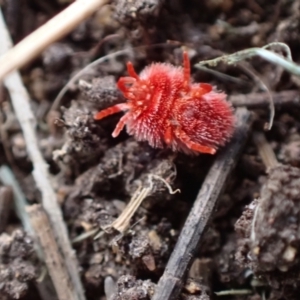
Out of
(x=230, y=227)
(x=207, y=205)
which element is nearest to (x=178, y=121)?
(x=207, y=205)

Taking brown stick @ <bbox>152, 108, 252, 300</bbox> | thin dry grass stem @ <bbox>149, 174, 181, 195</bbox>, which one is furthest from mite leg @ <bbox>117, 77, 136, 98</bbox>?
brown stick @ <bbox>152, 108, 252, 300</bbox>

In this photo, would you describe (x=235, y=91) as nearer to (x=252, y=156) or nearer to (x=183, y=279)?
(x=252, y=156)

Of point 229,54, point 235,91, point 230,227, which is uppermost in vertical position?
point 229,54

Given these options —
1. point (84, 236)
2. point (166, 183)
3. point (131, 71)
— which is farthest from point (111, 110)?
point (84, 236)

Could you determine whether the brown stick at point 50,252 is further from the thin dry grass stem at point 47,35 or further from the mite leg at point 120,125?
the thin dry grass stem at point 47,35

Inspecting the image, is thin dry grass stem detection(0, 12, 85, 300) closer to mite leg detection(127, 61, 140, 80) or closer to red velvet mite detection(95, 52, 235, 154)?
red velvet mite detection(95, 52, 235, 154)
